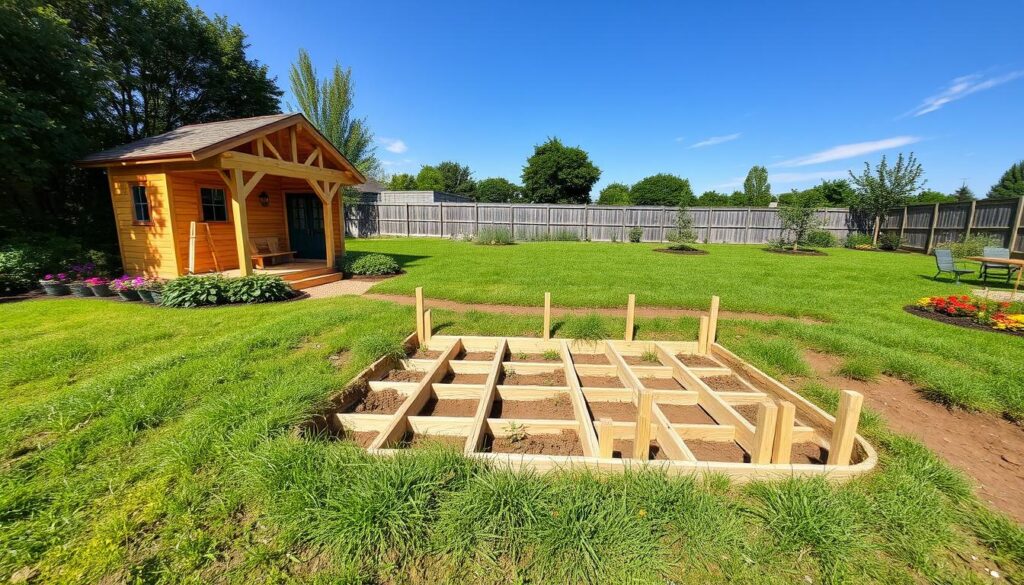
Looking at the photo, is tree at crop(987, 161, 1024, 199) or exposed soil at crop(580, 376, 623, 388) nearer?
exposed soil at crop(580, 376, 623, 388)

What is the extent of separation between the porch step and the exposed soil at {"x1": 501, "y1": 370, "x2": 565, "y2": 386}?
6.64m

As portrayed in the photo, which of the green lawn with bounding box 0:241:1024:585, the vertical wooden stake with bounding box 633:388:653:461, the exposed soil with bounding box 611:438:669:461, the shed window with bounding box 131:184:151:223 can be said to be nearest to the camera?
the green lawn with bounding box 0:241:1024:585

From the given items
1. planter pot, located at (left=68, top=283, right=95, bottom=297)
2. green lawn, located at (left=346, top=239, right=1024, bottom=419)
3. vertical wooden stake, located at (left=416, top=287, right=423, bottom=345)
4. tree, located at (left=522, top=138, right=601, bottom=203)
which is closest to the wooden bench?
planter pot, located at (left=68, top=283, right=95, bottom=297)

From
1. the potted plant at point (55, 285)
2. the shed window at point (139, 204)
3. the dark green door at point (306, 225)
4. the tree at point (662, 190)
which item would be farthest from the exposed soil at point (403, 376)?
the tree at point (662, 190)

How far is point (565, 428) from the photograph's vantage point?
328 cm

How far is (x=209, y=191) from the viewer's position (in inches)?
364

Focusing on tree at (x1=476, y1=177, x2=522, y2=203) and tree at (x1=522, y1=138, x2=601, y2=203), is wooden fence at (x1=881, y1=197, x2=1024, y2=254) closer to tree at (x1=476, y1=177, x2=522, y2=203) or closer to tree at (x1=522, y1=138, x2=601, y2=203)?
tree at (x1=522, y1=138, x2=601, y2=203)

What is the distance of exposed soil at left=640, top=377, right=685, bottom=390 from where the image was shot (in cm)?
422

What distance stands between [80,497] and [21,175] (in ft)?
34.3

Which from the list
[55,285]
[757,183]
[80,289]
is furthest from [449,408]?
[757,183]

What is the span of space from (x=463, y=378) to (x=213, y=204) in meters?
8.96

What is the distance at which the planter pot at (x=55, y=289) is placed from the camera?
775cm

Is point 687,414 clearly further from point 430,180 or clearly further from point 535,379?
point 430,180

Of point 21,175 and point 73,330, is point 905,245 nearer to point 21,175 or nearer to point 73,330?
point 73,330
